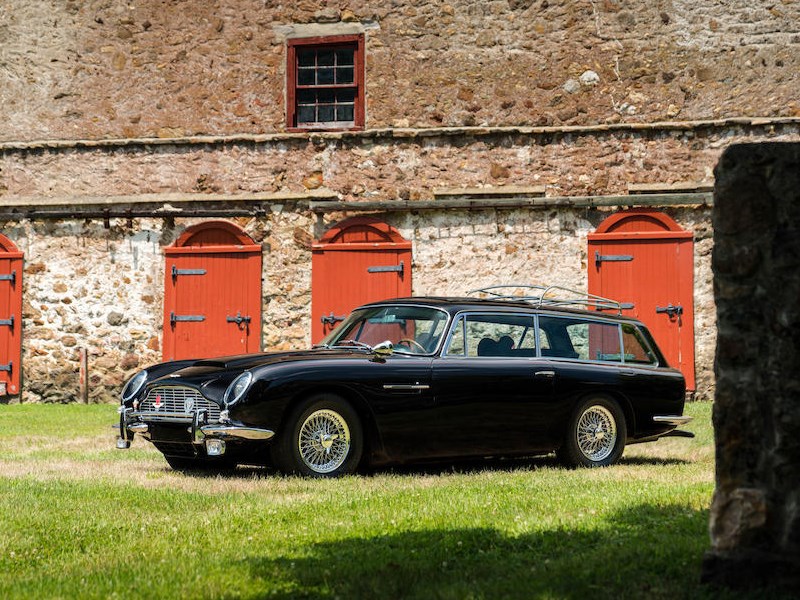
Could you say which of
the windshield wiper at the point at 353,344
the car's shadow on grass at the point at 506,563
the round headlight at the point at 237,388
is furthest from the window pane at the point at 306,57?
the car's shadow on grass at the point at 506,563

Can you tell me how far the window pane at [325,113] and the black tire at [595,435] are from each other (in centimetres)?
921

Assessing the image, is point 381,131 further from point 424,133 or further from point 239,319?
point 239,319

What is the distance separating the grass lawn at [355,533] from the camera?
4.54 metres

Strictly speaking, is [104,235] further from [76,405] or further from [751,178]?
[751,178]

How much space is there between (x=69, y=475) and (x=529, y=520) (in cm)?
388

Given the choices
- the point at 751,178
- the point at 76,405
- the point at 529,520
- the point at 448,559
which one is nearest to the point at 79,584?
the point at 448,559

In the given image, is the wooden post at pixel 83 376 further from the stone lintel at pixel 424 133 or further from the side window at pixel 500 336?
the side window at pixel 500 336

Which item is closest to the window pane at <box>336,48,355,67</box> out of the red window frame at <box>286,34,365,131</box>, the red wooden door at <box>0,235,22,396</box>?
the red window frame at <box>286,34,365,131</box>

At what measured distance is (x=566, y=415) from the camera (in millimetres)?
9102

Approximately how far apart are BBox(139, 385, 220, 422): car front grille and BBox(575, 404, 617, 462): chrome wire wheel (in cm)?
307

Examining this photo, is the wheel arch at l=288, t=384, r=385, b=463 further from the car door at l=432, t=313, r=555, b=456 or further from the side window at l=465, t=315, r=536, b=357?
the side window at l=465, t=315, r=536, b=357

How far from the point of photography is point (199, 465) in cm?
889

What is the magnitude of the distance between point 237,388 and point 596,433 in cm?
320

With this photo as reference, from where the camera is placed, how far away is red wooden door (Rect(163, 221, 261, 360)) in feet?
54.4
